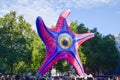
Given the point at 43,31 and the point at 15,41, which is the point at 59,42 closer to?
the point at 43,31

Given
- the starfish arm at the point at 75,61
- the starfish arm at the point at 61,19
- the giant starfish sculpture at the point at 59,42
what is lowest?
the starfish arm at the point at 75,61

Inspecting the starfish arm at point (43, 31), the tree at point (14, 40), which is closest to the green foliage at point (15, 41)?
the tree at point (14, 40)

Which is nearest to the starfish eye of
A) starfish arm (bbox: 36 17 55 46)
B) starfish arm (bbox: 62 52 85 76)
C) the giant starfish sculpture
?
the giant starfish sculpture

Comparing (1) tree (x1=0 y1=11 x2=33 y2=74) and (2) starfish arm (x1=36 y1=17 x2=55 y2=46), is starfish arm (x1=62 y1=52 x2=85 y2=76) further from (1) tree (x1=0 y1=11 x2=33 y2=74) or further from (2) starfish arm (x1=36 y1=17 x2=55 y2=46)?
(1) tree (x1=0 y1=11 x2=33 y2=74)

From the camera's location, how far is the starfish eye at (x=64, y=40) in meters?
43.9

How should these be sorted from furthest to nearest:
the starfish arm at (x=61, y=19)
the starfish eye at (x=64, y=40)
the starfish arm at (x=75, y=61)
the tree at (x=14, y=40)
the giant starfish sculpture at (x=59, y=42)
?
1. the tree at (x=14, y=40)
2. the starfish arm at (x=75, y=61)
3. the starfish arm at (x=61, y=19)
4. the starfish eye at (x=64, y=40)
5. the giant starfish sculpture at (x=59, y=42)

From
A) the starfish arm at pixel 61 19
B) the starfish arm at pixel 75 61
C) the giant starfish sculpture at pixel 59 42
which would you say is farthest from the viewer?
the starfish arm at pixel 75 61

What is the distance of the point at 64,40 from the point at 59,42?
0.71 metres

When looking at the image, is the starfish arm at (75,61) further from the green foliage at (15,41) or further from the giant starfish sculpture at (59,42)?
the green foliage at (15,41)

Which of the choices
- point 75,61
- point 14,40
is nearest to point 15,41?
point 14,40

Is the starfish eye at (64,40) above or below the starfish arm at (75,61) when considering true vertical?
above

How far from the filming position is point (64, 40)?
44.0 meters

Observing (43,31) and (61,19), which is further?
(61,19)

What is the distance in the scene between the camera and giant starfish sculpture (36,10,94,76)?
4269 cm
